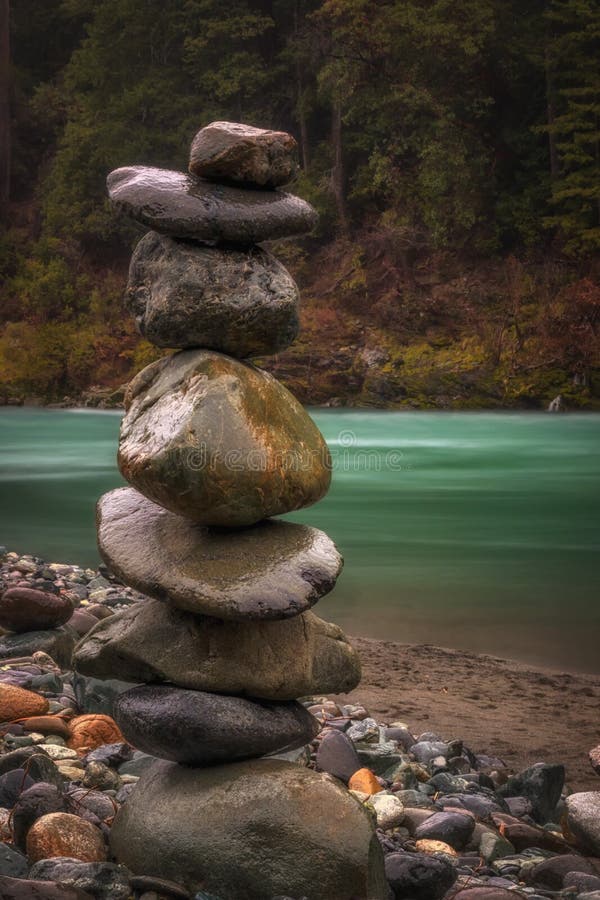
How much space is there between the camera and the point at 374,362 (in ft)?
95.2

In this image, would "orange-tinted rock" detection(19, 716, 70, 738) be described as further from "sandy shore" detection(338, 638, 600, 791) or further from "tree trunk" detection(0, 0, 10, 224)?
"tree trunk" detection(0, 0, 10, 224)

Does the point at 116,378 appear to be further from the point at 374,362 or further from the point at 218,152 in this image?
the point at 218,152

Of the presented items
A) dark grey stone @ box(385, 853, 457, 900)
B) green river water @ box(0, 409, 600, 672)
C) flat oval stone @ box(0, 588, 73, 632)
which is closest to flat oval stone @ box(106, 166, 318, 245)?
dark grey stone @ box(385, 853, 457, 900)

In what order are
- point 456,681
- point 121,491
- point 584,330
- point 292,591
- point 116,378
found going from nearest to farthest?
1. point 292,591
2. point 121,491
3. point 456,681
4. point 584,330
5. point 116,378

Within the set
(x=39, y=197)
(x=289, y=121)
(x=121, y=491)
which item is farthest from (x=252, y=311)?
(x=39, y=197)

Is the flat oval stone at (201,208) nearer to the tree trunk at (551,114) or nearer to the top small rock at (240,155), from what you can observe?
the top small rock at (240,155)

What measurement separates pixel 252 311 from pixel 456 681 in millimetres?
4216

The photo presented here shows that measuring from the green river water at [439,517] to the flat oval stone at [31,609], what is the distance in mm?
3147

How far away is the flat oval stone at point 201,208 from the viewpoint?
4160 mm

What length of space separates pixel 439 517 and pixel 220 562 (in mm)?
11560

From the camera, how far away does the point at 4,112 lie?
34969 mm

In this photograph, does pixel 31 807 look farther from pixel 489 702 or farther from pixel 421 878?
pixel 489 702

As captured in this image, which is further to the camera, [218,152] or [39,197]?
[39,197]

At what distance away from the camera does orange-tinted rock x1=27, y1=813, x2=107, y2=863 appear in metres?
3.92
